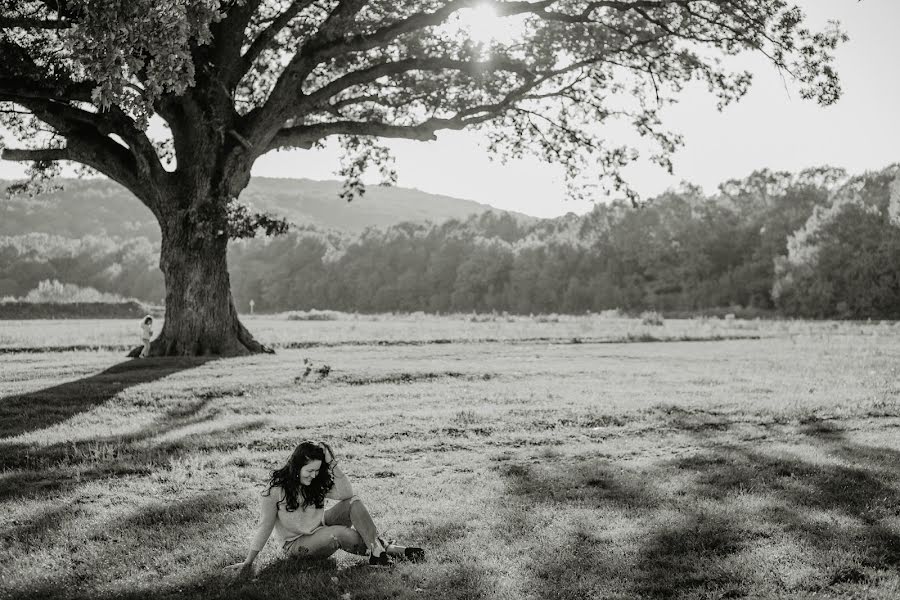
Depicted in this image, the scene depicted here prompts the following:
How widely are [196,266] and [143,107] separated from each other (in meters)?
9.06

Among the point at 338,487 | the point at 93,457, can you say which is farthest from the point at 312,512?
the point at 93,457

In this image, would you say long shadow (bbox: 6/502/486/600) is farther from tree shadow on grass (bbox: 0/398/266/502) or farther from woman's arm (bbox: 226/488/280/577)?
tree shadow on grass (bbox: 0/398/266/502)

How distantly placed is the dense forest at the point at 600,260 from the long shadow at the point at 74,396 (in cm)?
4310

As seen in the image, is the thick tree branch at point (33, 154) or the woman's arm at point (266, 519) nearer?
the woman's arm at point (266, 519)

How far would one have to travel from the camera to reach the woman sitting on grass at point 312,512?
18.9 ft

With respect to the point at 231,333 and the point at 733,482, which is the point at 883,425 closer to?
the point at 733,482

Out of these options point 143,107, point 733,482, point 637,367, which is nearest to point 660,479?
point 733,482

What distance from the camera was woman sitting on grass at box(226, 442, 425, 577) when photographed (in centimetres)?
577

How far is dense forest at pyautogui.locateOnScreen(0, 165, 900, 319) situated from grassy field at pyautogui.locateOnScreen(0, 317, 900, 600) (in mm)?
46883

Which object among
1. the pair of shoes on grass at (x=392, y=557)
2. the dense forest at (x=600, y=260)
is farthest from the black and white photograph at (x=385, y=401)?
the dense forest at (x=600, y=260)

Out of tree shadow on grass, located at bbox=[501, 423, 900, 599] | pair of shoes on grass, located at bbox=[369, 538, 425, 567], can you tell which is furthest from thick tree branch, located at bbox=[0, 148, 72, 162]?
pair of shoes on grass, located at bbox=[369, 538, 425, 567]

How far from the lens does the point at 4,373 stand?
52.5 ft

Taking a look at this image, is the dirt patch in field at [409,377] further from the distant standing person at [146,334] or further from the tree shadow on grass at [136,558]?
the tree shadow on grass at [136,558]

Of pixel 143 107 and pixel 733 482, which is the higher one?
pixel 143 107
